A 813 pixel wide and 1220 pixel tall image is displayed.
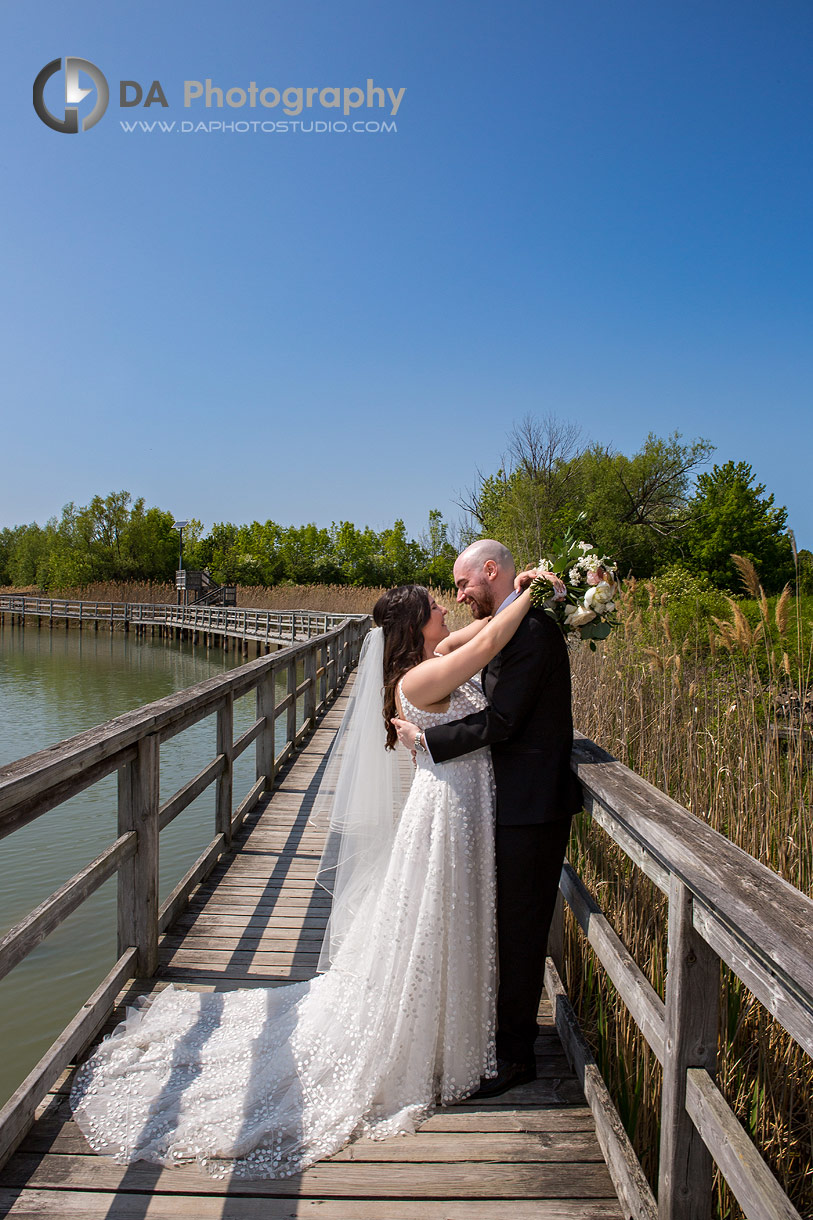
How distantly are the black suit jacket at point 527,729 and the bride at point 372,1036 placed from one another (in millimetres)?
67

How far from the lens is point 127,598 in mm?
45531

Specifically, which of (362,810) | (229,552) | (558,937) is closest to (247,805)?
(362,810)

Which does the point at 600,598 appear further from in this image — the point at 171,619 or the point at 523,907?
the point at 171,619

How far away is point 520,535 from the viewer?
709 inches

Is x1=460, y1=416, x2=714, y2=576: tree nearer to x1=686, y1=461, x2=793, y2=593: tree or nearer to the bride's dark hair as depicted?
x1=686, y1=461, x2=793, y2=593: tree

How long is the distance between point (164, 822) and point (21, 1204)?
4.64 ft

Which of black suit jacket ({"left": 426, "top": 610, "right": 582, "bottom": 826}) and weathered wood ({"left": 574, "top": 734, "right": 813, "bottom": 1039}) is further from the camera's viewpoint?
black suit jacket ({"left": 426, "top": 610, "right": 582, "bottom": 826})

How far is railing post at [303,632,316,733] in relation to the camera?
338 inches

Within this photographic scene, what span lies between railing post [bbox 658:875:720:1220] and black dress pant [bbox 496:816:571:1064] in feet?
2.24

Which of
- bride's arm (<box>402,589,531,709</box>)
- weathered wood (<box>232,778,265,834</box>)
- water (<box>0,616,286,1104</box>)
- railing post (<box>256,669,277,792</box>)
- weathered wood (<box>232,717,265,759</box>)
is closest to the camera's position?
bride's arm (<box>402,589,531,709</box>)

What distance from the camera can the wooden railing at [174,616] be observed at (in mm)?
26786

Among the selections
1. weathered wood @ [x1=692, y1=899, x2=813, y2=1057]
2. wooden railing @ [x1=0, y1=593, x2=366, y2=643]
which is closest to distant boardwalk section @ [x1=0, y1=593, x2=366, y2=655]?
wooden railing @ [x1=0, y1=593, x2=366, y2=643]

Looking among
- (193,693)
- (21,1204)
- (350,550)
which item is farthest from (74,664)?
(350,550)

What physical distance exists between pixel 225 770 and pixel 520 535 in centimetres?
1445
